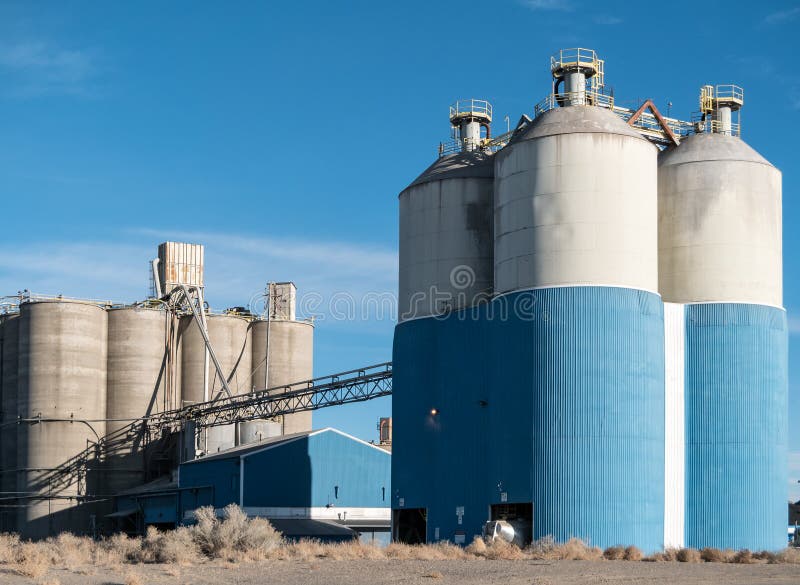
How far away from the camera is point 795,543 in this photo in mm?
60312

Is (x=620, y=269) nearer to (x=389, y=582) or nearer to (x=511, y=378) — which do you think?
(x=511, y=378)

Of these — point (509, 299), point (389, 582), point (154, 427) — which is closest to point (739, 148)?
point (509, 299)

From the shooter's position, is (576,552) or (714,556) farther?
(576,552)

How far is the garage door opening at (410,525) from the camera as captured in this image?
170 feet

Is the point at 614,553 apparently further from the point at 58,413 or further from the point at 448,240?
the point at 58,413

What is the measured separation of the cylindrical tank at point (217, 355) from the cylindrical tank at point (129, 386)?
2142 millimetres

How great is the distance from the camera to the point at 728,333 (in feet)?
157

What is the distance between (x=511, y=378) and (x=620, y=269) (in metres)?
5.79

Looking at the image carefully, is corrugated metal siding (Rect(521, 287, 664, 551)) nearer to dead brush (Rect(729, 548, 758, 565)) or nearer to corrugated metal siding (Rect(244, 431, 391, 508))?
dead brush (Rect(729, 548, 758, 565))

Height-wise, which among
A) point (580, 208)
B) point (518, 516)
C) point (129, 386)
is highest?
point (580, 208)

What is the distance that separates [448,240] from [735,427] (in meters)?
14.1

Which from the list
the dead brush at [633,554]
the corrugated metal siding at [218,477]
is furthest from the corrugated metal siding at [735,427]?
the corrugated metal siding at [218,477]

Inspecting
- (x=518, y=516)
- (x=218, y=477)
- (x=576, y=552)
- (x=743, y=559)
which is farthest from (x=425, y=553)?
(x=218, y=477)

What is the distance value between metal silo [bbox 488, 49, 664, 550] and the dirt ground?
5.92m
